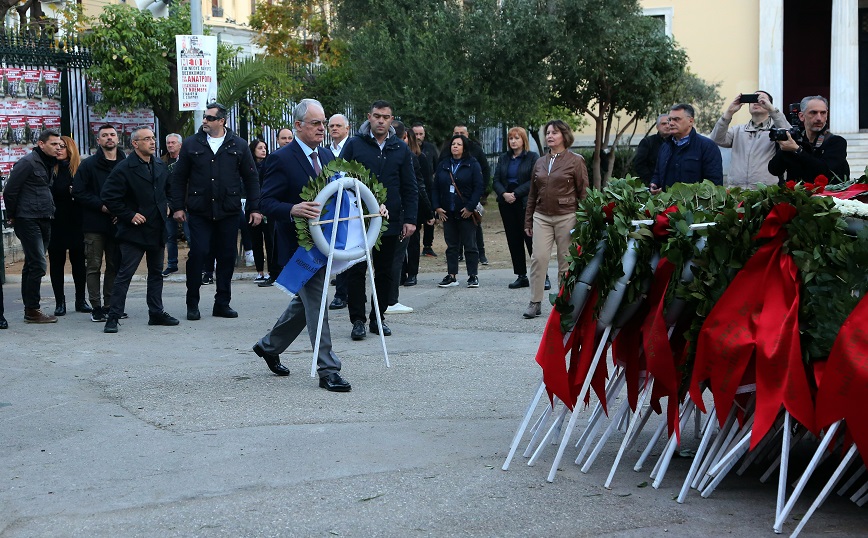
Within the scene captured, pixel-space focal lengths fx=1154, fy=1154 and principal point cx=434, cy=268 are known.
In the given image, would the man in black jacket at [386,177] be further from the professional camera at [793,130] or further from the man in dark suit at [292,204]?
the professional camera at [793,130]

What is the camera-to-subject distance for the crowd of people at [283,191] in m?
8.38

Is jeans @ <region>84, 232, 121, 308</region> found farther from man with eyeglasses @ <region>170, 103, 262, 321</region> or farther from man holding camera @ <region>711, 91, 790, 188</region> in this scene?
man holding camera @ <region>711, 91, 790, 188</region>

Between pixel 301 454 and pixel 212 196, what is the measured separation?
566 cm

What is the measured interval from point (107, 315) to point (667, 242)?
7167 mm

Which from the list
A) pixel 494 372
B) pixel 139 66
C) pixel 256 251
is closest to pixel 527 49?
pixel 139 66

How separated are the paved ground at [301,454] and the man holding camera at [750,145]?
92.6 inches

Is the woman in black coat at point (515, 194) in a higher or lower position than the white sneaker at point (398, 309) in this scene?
higher

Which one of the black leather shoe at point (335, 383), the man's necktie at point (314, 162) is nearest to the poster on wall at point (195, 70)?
the man's necktie at point (314, 162)

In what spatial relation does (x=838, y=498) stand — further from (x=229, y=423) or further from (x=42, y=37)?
(x=42, y=37)

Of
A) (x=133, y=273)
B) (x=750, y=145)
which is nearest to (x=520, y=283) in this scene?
(x=750, y=145)

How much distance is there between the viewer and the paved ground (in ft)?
16.6

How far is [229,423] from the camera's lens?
696 centimetres

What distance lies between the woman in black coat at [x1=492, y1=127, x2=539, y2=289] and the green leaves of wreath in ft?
15.7

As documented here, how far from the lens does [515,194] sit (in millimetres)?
13219
